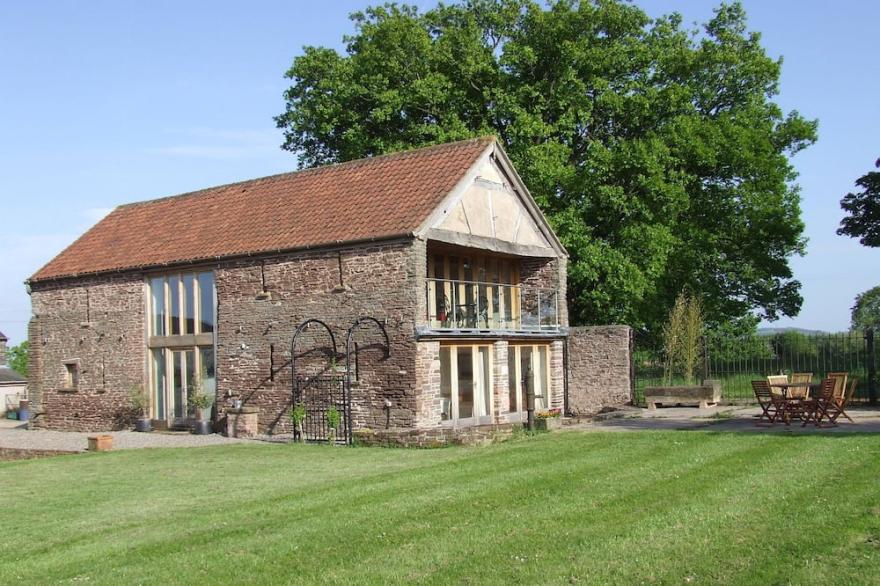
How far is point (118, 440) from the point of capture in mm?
22938

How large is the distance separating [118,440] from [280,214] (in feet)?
21.4

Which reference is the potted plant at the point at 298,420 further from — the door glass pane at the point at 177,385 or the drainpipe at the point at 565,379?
the drainpipe at the point at 565,379

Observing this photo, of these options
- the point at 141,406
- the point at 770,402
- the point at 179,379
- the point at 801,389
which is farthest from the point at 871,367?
the point at 141,406

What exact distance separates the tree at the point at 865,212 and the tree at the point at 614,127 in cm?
272

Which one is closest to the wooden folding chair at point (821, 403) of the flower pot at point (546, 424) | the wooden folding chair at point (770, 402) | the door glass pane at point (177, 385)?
the wooden folding chair at point (770, 402)

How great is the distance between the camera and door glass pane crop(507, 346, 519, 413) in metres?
24.2

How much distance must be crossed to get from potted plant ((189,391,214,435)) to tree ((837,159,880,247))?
747 inches

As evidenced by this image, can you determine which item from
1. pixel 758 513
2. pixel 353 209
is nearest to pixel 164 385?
pixel 353 209

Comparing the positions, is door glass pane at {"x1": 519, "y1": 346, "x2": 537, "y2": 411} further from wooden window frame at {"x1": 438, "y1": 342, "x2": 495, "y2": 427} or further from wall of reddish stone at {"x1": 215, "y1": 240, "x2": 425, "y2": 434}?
wall of reddish stone at {"x1": 215, "y1": 240, "x2": 425, "y2": 434}

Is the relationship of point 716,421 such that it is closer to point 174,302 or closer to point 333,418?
point 333,418

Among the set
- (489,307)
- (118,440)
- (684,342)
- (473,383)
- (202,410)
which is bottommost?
(118,440)

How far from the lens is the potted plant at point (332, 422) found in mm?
19828

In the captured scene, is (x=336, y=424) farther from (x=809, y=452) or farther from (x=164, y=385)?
(x=809, y=452)

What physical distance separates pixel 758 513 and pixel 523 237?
15877 mm
